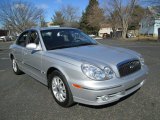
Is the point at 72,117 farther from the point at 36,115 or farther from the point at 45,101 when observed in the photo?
the point at 45,101

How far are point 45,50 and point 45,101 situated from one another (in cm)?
113

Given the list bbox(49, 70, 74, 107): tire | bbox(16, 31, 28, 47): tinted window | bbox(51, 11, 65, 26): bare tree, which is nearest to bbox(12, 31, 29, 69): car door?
bbox(16, 31, 28, 47): tinted window

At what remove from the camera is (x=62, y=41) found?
5.35m

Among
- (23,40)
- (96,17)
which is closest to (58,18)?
(96,17)

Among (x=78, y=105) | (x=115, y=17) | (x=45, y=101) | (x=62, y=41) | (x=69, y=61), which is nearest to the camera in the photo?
(x=69, y=61)

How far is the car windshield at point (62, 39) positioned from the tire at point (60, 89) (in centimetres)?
82

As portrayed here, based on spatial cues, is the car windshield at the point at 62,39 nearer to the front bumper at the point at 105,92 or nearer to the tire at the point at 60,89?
the tire at the point at 60,89

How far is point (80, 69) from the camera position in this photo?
3.86 metres

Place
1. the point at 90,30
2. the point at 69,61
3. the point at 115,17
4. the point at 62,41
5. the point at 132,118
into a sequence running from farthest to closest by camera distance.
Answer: the point at 90,30 → the point at 115,17 → the point at 62,41 → the point at 69,61 → the point at 132,118

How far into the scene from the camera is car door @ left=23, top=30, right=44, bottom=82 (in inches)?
201

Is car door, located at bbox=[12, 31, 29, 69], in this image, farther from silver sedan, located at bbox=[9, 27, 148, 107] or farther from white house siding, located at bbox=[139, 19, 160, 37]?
white house siding, located at bbox=[139, 19, 160, 37]

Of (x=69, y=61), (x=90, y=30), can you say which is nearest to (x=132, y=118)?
(x=69, y=61)

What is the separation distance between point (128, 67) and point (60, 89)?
1416mm

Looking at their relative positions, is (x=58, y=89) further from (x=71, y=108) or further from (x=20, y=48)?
(x=20, y=48)
